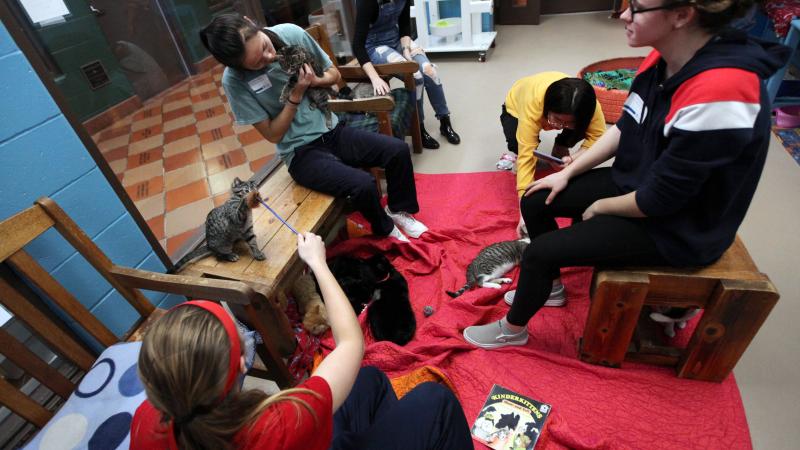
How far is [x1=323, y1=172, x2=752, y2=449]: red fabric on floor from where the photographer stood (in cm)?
135

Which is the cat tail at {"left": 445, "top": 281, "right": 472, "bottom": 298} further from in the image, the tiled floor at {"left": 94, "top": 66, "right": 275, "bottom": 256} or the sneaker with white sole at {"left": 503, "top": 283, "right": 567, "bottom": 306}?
the tiled floor at {"left": 94, "top": 66, "right": 275, "bottom": 256}

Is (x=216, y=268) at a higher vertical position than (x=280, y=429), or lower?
lower

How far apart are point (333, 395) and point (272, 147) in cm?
228

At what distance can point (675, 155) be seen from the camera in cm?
102

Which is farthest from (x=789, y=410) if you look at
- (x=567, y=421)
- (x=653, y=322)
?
(x=567, y=421)

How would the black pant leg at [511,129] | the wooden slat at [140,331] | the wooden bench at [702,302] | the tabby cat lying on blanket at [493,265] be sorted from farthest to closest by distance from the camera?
1. the black pant leg at [511,129]
2. the tabby cat lying on blanket at [493,265]
3. the wooden slat at [140,331]
4. the wooden bench at [702,302]

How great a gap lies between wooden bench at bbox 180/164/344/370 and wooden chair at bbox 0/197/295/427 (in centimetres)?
5

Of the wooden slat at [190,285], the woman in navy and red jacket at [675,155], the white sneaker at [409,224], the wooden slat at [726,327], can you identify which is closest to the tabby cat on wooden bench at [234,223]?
the wooden slat at [190,285]

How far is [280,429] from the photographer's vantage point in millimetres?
737

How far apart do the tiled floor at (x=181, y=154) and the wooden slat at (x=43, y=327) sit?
807mm

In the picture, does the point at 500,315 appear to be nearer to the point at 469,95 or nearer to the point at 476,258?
the point at 476,258

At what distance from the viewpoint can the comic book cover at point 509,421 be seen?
53.7 inches

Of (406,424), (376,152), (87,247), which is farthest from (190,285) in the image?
(376,152)

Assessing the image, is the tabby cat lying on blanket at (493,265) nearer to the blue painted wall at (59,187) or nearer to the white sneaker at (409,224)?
the white sneaker at (409,224)
